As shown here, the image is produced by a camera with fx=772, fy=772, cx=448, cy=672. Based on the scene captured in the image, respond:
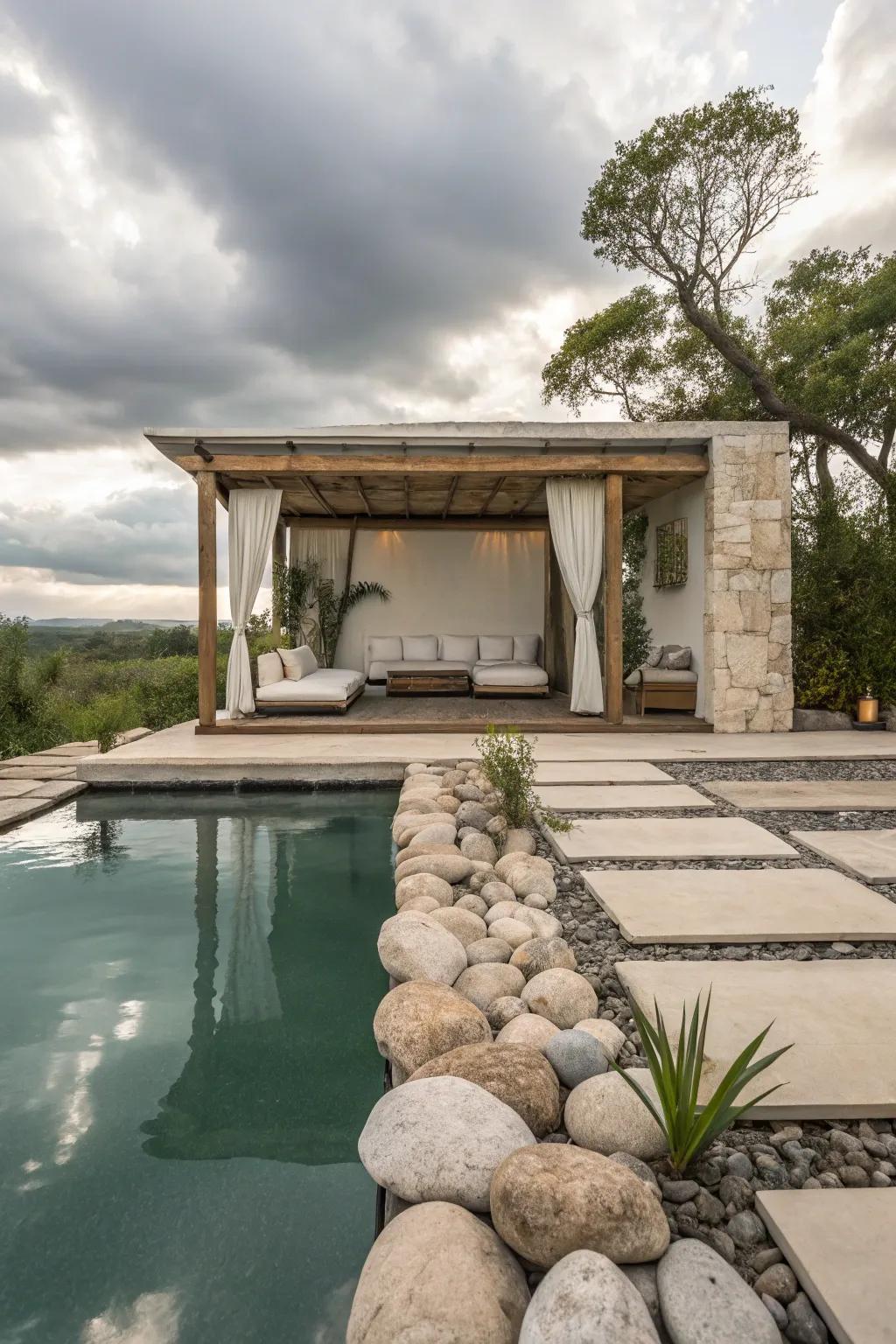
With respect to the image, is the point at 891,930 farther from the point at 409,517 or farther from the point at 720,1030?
the point at 409,517

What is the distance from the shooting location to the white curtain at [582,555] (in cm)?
782

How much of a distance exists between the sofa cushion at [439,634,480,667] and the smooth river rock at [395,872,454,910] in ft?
27.4

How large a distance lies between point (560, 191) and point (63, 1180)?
44.9 feet

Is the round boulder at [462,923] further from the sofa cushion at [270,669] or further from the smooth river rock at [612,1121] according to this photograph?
the sofa cushion at [270,669]

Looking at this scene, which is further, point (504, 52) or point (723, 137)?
point (723, 137)

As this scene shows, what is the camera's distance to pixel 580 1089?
5.47 feet

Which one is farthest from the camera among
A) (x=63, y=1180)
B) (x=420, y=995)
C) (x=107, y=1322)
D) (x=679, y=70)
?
(x=679, y=70)

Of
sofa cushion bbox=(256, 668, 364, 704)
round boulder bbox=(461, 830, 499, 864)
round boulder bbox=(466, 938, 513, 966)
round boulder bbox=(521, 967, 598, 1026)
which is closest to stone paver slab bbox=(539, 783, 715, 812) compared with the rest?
round boulder bbox=(461, 830, 499, 864)

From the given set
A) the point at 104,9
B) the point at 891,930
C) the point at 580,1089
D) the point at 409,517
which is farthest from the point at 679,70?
the point at 580,1089

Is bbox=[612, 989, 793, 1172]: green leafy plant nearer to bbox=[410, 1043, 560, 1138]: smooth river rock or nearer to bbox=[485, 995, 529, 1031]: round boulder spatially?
bbox=[410, 1043, 560, 1138]: smooth river rock

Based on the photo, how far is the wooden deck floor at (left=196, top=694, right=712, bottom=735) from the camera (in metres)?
7.47

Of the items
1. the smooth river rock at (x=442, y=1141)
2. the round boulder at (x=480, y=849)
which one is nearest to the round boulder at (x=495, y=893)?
the round boulder at (x=480, y=849)

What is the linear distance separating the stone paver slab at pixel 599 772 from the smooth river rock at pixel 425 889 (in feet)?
6.97

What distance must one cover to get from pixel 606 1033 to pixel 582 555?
6.43 metres
